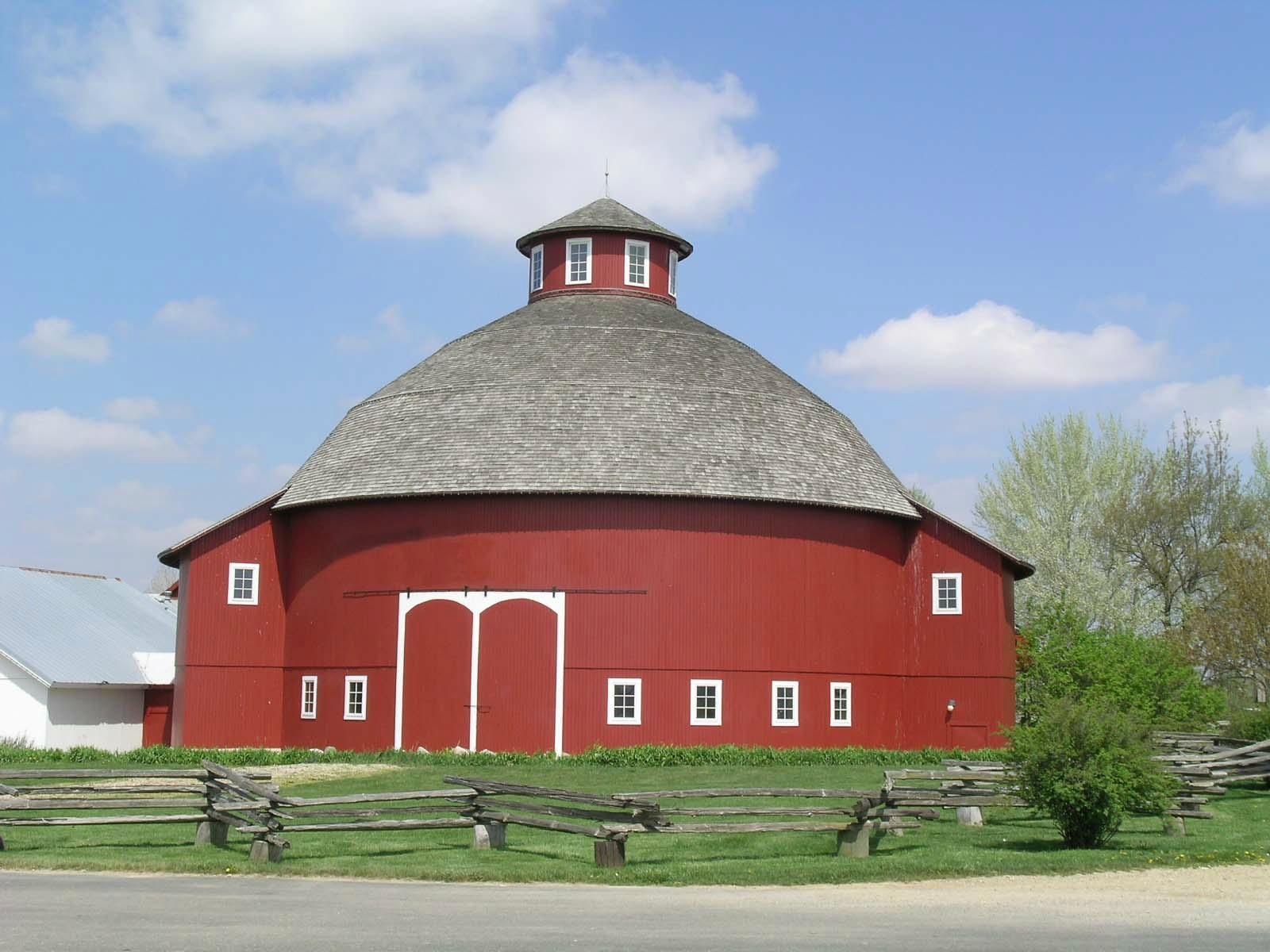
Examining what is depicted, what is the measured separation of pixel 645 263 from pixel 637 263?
0.20 metres

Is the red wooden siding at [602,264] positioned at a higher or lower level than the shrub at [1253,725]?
higher

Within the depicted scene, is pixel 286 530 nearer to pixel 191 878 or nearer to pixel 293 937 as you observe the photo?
pixel 191 878

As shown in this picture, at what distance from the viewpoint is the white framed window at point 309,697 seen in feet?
102

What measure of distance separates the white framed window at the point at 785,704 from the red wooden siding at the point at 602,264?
11298mm

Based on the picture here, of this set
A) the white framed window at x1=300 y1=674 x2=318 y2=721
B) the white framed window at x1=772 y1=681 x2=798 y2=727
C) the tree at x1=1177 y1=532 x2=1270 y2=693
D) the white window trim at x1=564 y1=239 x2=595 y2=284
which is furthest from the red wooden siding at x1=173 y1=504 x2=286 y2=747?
the tree at x1=1177 y1=532 x2=1270 y2=693

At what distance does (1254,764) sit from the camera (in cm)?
2145

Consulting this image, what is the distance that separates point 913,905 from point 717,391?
19.7m

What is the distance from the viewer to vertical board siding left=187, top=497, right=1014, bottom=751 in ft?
94.8

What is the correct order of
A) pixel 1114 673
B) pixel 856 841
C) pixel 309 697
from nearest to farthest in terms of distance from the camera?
pixel 856 841 < pixel 1114 673 < pixel 309 697

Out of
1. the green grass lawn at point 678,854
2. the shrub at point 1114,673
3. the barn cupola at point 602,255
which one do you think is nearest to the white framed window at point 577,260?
the barn cupola at point 602,255

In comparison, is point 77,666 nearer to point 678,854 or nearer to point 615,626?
point 615,626

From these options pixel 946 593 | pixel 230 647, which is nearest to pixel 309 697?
pixel 230 647

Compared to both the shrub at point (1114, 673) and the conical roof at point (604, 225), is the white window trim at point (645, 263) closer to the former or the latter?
the conical roof at point (604, 225)

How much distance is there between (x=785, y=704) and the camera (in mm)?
29594
